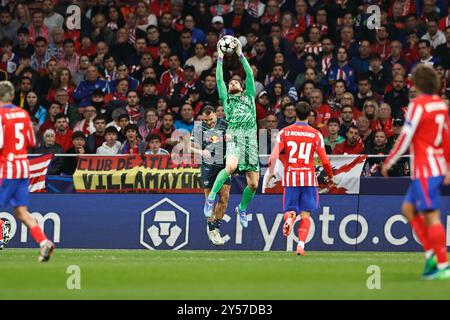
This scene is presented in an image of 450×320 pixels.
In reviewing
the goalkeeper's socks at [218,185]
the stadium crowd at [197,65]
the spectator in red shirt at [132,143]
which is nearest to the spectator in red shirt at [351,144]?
the stadium crowd at [197,65]

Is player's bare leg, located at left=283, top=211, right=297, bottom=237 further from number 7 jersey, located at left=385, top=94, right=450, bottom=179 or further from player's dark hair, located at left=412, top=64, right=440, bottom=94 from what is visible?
player's dark hair, located at left=412, top=64, right=440, bottom=94

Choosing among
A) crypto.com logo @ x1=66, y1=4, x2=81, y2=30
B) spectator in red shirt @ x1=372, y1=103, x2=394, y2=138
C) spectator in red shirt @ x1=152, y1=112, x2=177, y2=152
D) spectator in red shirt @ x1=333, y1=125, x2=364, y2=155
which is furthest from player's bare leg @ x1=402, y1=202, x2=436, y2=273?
crypto.com logo @ x1=66, y1=4, x2=81, y2=30

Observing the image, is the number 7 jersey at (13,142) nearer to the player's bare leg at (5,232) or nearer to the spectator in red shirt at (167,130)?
the player's bare leg at (5,232)

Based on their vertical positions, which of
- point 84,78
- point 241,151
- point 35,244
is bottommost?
point 35,244

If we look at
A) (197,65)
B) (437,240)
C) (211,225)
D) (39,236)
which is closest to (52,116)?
(197,65)

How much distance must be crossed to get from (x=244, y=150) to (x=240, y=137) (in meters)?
0.23

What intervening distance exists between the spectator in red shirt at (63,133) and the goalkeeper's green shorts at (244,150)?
17.8 ft

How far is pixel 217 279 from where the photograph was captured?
1243cm

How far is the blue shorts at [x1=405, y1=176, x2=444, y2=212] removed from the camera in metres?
11.1

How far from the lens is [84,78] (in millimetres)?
23906

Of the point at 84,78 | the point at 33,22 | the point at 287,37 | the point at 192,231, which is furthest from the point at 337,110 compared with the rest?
the point at 33,22

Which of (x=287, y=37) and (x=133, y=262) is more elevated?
(x=287, y=37)

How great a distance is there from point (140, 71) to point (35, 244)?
5.46 m
